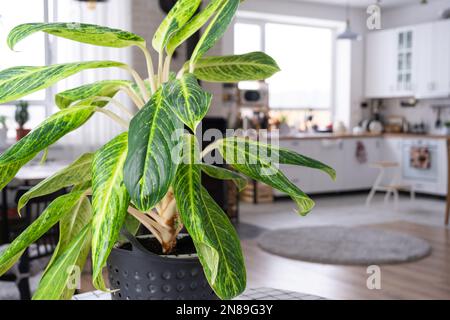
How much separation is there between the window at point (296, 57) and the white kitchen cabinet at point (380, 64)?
0.62m

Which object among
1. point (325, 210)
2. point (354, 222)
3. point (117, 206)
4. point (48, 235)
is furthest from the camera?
point (325, 210)

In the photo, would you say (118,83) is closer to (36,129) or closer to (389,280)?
(36,129)

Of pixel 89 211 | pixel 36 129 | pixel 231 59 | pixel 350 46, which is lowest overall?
pixel 89 211

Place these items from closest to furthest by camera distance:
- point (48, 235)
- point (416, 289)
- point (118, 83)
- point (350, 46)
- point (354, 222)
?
1. point (118, 83)
2. point (48, 235)
3. point (416, 289)
4. point (354, 222)
5. point (350, 46)

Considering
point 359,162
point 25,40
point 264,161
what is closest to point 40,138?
point 264,161

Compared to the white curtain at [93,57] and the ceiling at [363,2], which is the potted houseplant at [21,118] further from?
the ceiling at [363,2]

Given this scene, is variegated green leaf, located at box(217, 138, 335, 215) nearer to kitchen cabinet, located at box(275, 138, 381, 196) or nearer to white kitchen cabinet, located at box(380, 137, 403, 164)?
kitchen cabinet, located at box(275, 138, 381, 196)

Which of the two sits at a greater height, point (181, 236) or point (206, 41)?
point (206, 41)

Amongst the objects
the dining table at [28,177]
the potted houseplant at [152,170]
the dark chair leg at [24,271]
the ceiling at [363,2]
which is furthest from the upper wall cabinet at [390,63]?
the potted houseplant at [152,170]

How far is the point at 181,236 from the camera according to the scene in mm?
956

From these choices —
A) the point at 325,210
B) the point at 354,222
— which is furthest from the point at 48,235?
the point at 325,210

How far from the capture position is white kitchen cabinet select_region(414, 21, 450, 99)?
7902 mm

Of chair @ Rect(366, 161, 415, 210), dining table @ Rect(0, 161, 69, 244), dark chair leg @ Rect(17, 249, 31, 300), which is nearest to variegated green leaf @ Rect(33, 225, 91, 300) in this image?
dark chair leg @ Rect(17, 249, 31, 300)
